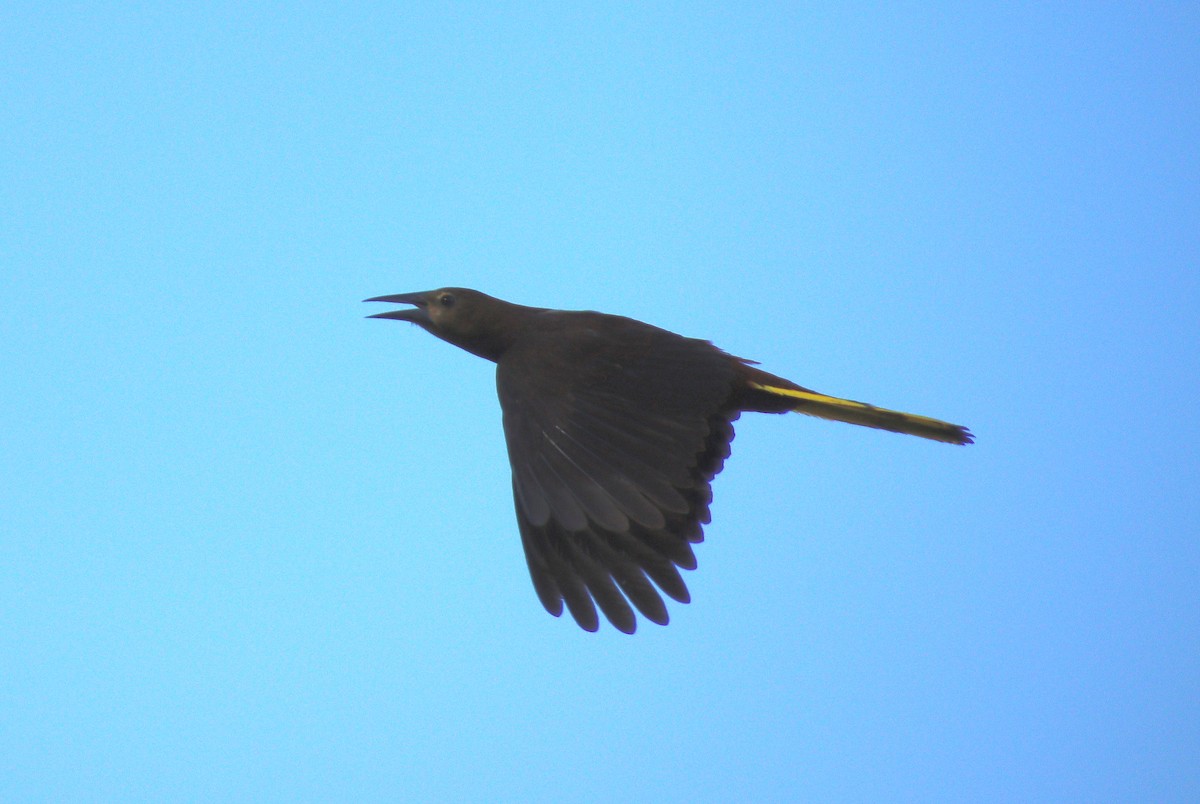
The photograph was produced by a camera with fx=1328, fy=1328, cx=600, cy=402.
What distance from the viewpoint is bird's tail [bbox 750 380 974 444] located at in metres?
6.06

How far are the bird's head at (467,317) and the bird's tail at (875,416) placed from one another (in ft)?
4.19

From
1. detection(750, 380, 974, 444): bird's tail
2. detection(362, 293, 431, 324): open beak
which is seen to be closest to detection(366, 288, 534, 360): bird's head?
detection(362, 293, 431, 324): open beak

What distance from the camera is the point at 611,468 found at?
5.33 metres

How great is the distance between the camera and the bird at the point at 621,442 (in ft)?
17.4

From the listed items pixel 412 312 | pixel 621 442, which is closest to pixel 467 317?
pixel 412 312

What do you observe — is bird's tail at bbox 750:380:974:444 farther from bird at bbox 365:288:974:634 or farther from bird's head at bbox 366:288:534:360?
bird's head at bbox 366:288:534:360

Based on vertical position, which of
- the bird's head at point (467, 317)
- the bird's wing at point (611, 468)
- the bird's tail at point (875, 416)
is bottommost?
the bird's wing at point (611, 468)

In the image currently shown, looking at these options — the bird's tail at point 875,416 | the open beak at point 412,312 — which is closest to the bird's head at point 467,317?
the open beak at point 412,312

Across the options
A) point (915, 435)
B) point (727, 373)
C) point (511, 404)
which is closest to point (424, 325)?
point (511, 404)

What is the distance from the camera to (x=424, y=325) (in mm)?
6695

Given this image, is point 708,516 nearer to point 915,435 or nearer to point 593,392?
point 593,392

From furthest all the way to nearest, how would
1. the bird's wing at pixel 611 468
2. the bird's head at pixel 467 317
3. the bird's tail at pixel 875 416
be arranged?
the bird's head at pixel 467 317 < the bird's tail at pixel 875 416 < the bird's wing at pixel 611 468

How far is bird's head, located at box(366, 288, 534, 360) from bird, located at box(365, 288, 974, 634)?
0.36m

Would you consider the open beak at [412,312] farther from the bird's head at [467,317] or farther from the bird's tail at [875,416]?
the bird's tail at [875,416]
